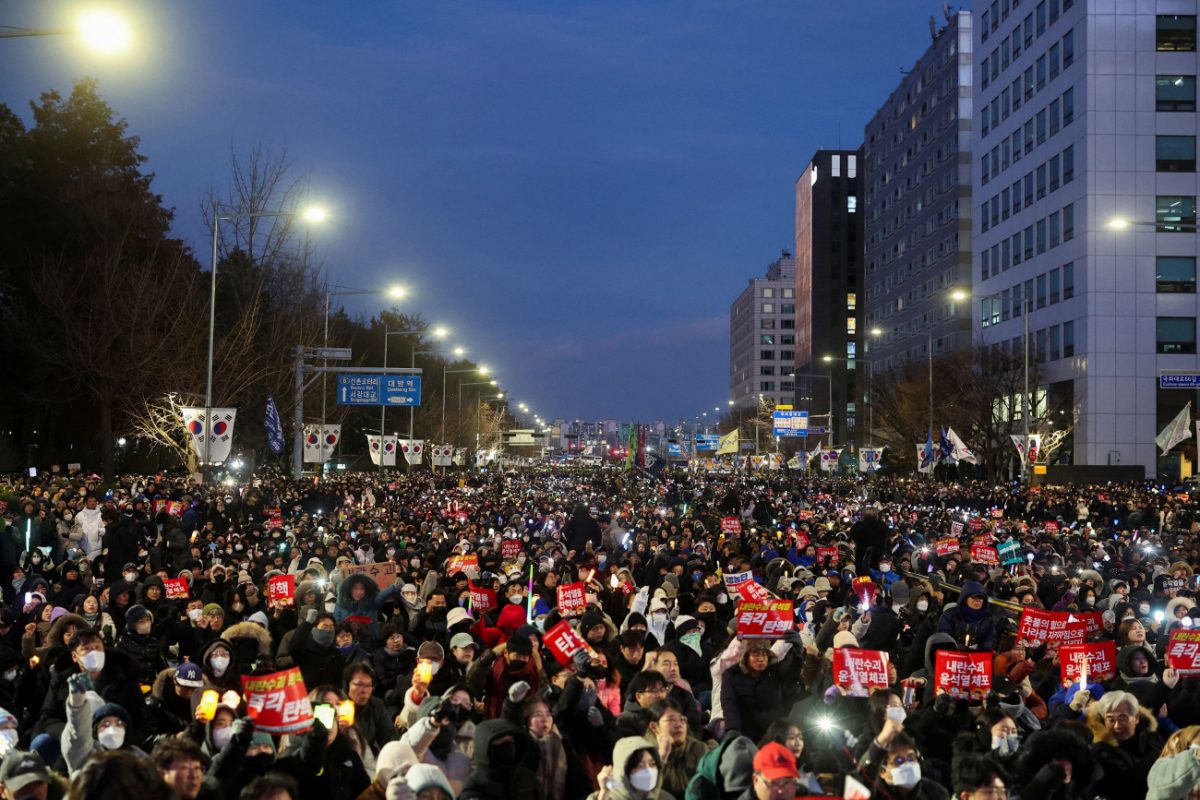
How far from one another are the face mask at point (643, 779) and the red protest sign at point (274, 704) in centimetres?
190

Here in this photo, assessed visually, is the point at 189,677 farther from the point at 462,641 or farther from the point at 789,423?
the point at 789,423

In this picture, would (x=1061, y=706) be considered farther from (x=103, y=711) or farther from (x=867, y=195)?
(x=867, y=195)

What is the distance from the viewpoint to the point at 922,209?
9794cm

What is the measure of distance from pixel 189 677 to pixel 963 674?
5.26m

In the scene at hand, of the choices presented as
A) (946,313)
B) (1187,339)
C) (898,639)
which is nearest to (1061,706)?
(898,639)

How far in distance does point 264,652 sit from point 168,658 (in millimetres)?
2324

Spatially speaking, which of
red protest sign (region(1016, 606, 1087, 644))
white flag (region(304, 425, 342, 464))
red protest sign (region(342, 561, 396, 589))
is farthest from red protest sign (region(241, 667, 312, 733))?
white flag (region(304, 425, 342, 464))

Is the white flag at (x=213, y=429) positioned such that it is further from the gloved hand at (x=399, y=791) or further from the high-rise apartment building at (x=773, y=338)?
the high-rise apartment building at (x=773, y=338)

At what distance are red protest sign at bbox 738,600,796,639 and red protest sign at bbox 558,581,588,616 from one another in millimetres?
3355

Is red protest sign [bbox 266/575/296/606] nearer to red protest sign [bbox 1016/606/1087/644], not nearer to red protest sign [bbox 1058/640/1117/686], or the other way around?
red protest sign [bbox 1016/606/1087/644]

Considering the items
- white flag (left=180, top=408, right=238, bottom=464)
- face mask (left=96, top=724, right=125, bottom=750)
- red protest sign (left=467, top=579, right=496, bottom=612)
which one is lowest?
face mask (left=96, top=724, right=125, bottom=750)

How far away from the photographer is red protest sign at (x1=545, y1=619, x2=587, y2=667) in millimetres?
9477

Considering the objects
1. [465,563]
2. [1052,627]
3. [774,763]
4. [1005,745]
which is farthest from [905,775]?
[465,563]

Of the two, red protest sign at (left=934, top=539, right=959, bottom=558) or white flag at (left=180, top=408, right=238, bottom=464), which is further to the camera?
white flag at (left=180, top=408, right=238, bottom=464)
